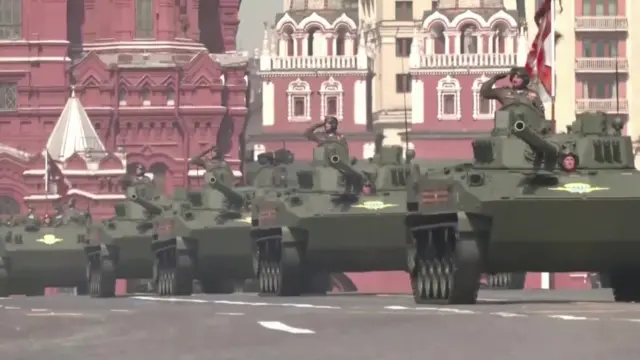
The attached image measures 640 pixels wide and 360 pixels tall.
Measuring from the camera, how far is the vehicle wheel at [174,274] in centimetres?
5281

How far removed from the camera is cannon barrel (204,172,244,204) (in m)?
52.0

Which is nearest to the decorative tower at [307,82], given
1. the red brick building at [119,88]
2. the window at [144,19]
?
the red brick building at [119,88]

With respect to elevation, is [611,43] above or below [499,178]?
above

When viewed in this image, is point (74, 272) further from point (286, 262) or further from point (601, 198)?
point (601, 198)

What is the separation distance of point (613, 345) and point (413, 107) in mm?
130902

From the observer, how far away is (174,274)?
53500mm

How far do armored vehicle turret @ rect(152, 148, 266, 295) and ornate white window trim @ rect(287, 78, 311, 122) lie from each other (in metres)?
97.1

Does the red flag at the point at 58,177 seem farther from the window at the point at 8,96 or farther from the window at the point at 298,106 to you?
the window at the point at 298,106

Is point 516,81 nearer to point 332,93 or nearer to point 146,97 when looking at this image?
point 146,97

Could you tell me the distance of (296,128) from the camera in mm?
152875

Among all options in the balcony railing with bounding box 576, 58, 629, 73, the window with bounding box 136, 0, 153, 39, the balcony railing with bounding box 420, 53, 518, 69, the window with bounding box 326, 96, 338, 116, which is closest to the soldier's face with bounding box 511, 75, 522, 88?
the balcony railing with bounding box 576, 58, 629, 73

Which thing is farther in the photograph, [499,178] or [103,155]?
[103,155]

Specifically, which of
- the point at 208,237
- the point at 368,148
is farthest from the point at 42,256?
the point at 368,148

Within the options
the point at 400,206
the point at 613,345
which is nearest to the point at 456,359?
the point at 613,345
